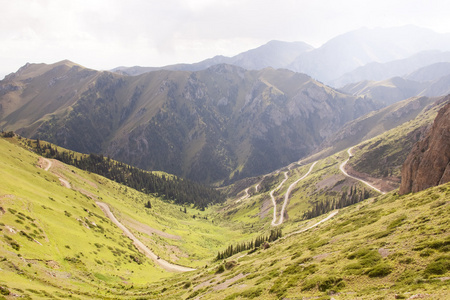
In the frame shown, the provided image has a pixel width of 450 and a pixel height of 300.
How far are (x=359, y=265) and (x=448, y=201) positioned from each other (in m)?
21.1

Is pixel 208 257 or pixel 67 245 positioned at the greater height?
pixel 67 245

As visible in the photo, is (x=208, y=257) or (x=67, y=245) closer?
(x=67, y=245)

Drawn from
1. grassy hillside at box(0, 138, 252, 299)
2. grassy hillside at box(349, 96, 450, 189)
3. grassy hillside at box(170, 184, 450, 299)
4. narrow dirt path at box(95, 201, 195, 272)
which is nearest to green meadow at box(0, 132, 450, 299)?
grassy hillside at box(170, 184, 450, 299)

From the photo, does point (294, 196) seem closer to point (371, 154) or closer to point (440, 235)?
point (371, 154)

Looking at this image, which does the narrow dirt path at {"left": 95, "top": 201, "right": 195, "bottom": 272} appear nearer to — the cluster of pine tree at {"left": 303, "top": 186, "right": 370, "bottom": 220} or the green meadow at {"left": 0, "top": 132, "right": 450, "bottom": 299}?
the green meadow at {"left": 0, "top": 132, "right": 450, "bottom": 299}

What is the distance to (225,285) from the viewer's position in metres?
38.9

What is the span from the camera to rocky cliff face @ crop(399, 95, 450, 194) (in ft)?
186

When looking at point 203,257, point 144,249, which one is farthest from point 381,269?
point 203,257

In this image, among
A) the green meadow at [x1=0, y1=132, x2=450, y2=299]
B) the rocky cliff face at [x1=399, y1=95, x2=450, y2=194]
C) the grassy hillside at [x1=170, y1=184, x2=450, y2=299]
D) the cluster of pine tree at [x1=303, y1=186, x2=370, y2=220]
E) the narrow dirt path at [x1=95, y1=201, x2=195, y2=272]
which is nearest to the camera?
the grassy hillside at [x1=170, y1=184, x2=450, y2=299]

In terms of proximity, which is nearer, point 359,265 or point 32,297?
point 359,265

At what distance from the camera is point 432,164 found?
5928cm

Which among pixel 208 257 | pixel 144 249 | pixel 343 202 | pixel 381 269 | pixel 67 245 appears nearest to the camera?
pixel 381 269

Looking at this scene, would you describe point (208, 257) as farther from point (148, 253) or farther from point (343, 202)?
point (343, 202)

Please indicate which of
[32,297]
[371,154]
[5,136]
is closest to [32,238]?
[32,297]
